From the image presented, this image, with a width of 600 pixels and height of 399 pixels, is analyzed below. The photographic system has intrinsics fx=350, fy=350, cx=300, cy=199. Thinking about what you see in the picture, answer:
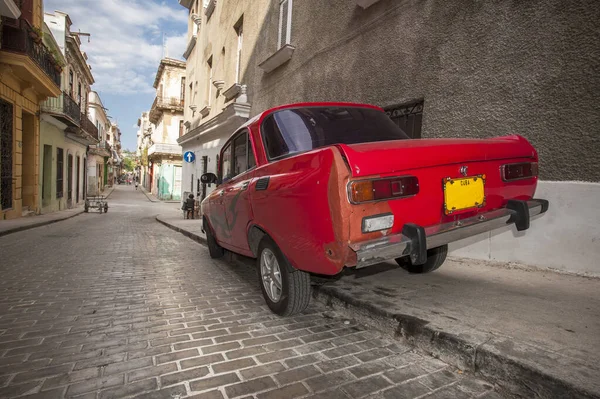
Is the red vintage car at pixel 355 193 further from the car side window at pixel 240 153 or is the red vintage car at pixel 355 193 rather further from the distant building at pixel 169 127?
the distant building at pixel 169 127

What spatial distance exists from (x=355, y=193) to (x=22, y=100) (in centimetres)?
1552

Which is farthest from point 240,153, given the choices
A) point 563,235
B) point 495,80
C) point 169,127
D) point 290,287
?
point 169,127

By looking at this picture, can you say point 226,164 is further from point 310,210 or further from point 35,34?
point 35,34

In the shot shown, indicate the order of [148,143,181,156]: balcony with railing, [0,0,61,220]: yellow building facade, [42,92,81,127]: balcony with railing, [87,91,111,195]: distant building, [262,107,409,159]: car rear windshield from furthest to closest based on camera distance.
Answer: [148,143,181,156]: balcony with railing → [87,91,111,195]: distant building → [42,92,81,127]: balcony with railing → [0,0,61,220]: yellow building facade → [262,107,409,159]: car rear windshield

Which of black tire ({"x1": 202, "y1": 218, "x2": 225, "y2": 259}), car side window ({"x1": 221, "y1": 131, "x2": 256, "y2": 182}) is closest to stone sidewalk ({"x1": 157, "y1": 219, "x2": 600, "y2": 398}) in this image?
car side window ({"x1": 221, "y1": 131, "x2": 256, "y2": 182})

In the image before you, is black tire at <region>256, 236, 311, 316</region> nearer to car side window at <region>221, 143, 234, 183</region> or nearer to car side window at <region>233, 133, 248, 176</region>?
car side window at <region>233, 133, 248, 176</region>

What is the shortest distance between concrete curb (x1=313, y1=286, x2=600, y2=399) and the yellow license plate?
834 mm

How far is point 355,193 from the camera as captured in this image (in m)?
2.12

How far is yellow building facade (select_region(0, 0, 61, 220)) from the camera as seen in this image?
434 inches

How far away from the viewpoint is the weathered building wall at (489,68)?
348 cm

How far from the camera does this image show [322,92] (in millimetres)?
7777

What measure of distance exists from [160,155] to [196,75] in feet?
56.5

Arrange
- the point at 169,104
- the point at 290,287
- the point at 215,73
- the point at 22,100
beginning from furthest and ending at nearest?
1. the point at 169,104
2. the point at 215,73
3. the point at 22,100
4. the point at 290,287

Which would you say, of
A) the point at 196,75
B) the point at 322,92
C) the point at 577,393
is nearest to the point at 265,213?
the point at 577,393
